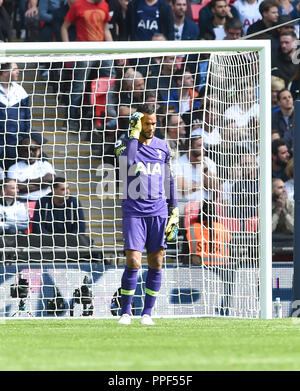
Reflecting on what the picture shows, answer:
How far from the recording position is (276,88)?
1503cm

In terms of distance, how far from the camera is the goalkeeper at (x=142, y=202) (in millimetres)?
8625

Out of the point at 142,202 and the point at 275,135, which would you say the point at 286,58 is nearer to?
the point at 275,135

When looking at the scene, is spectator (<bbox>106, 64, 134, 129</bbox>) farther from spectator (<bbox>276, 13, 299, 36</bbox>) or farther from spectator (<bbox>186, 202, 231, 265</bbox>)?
spectator (<bbox>276, 13, 299, 36</bbox>)

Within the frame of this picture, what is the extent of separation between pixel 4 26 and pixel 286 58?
14.6ft

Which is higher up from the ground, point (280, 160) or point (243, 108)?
point (243, 108)

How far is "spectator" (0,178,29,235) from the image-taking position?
1199 centimetres

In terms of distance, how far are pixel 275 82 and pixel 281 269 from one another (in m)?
4.19

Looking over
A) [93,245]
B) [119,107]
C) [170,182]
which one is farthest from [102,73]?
[170,182]

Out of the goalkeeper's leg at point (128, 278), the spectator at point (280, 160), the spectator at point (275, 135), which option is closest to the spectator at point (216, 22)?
the spectator at point (275, 135)

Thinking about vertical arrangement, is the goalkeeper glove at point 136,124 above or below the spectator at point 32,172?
above

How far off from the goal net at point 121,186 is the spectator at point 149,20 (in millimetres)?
2129

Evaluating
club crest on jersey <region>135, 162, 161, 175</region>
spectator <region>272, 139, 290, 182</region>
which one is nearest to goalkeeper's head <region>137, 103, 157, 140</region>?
club crest on jersey <region>135, 162, 161, 175</region>

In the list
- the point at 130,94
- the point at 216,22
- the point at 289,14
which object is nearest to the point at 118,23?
the point at 216,22

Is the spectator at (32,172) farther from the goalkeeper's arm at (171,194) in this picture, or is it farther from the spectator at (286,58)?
the spectator at (286,58)
